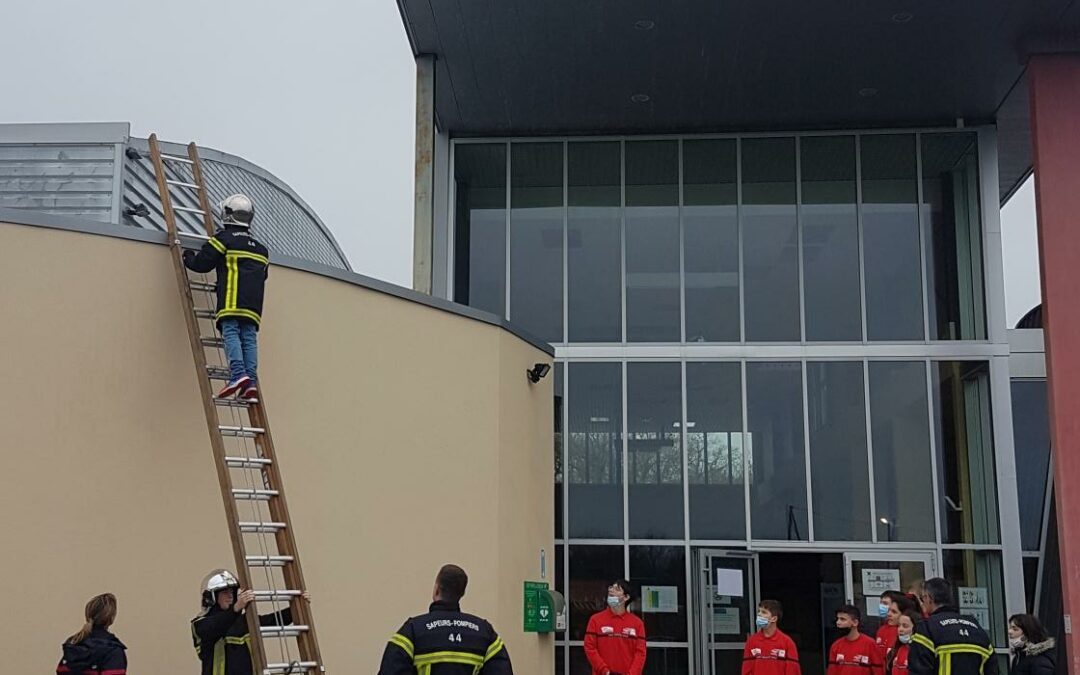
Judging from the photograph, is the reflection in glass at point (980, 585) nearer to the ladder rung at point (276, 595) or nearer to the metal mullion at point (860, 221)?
the metal mullion at point (860, 221)

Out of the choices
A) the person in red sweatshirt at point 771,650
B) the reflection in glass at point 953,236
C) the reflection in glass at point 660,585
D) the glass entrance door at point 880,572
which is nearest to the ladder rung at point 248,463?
the person in red sweatshirt at point 771,650

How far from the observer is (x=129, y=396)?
8.12 meters

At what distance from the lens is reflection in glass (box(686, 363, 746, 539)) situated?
15125 mm

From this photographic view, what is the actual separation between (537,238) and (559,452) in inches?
119

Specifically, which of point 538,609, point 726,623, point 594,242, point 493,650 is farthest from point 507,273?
point 493,650

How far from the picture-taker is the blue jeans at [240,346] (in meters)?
7.97

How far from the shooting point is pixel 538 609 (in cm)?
1156

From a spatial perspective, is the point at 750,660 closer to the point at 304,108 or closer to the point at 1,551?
the point at 1,551

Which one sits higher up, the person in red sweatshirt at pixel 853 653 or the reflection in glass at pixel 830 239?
the reflection in glass at pixel 830 239

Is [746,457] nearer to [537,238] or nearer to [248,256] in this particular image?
[537,238]

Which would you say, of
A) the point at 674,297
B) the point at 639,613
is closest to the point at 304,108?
the point at 674,297

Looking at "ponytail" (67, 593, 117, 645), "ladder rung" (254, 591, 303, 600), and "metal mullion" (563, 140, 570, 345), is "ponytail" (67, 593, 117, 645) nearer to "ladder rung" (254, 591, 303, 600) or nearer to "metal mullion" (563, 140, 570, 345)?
"ladder rung" (254, 591, 303, 600)

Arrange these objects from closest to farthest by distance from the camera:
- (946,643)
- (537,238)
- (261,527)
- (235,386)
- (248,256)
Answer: (261,527), (235,386), (248,256), (946,643), (537,238)

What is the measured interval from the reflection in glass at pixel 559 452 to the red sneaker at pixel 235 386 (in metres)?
7.88
